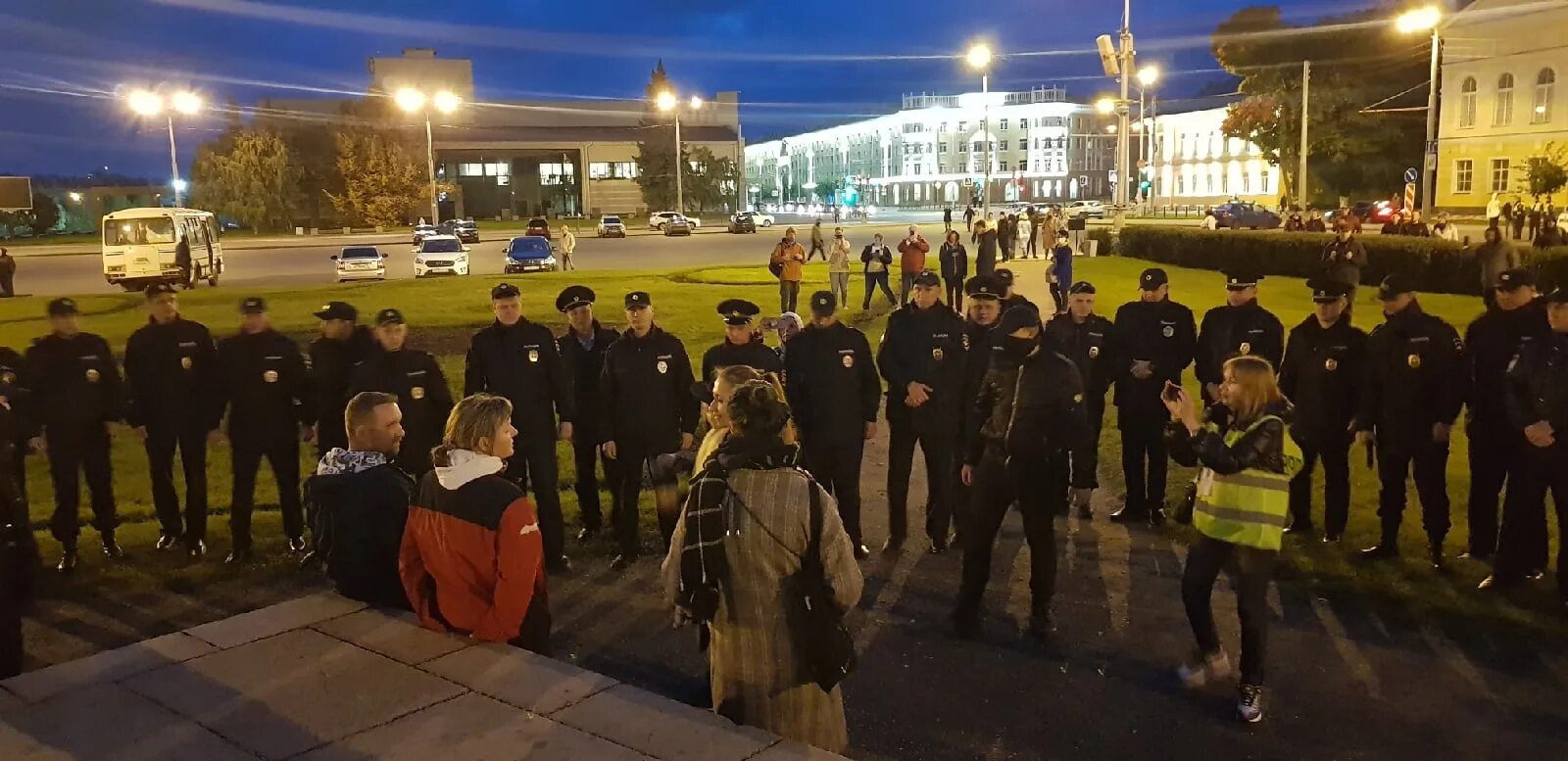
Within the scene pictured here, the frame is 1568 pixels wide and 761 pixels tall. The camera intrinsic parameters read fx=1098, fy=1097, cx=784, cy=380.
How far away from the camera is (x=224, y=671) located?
4.21 m

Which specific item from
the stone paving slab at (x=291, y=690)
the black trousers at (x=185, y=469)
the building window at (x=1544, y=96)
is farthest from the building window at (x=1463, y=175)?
the stone paving slab at (x=291, y=690)

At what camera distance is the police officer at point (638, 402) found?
25.0 ft

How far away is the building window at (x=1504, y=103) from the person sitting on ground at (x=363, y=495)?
56702 mm

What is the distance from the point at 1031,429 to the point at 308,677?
12.6 ft

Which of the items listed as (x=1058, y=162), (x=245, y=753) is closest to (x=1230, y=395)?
(x=245, y=753)

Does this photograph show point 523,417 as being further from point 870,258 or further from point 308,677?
point 870,258

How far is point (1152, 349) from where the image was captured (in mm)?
8734

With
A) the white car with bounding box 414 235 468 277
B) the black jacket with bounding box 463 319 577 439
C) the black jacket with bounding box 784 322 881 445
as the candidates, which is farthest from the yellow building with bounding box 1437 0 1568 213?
the black jacket with bounding box 463 319 577 439

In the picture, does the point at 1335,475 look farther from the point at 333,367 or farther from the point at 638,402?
the point at 333,367

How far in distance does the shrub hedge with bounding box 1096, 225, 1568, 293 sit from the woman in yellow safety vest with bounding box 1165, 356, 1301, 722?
1421 centimetres

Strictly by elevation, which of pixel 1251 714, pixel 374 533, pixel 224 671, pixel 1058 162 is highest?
pixel 1058 162

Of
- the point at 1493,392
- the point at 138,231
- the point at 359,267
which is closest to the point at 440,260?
the point at 359,267

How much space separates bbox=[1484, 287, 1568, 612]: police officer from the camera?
250 inches

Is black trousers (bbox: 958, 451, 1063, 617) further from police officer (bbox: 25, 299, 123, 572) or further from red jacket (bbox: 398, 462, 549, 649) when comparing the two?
police officer (bbox: 25, 299, 123, 572)
